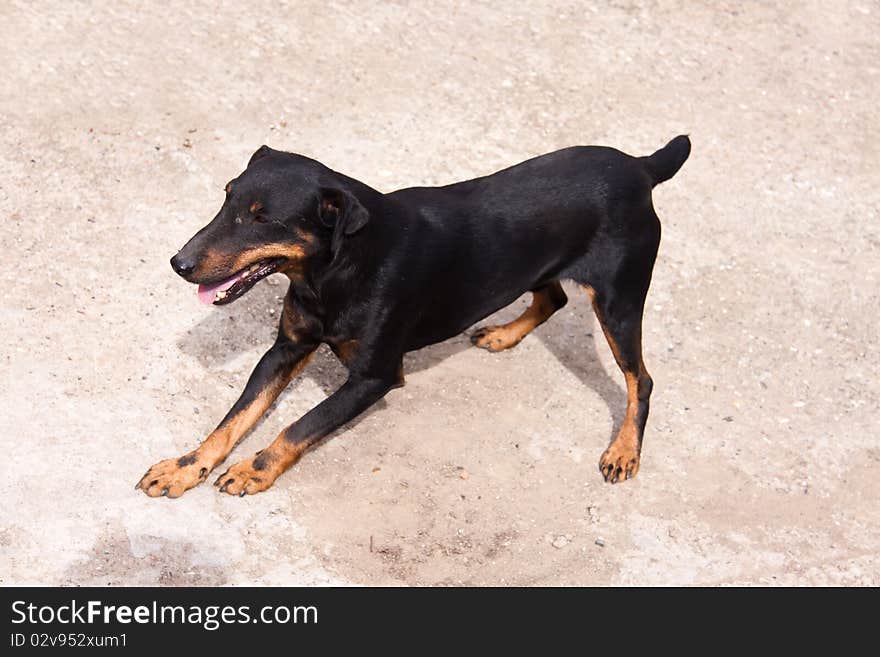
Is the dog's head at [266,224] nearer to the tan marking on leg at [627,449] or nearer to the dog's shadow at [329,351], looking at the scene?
the dog's shadow at [329,351]

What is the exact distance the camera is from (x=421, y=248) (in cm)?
626

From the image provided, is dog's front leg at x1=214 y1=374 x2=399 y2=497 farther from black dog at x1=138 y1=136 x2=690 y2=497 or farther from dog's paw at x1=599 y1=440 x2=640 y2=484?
dog's paw at x1=599 y1=440 x2=640 y2=484

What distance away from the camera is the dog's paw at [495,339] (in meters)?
7.92

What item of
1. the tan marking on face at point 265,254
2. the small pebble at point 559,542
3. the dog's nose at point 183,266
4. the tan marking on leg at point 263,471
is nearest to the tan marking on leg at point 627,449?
the small pebble at point 559,542

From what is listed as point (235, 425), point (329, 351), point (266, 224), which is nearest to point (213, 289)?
point (266, 224)

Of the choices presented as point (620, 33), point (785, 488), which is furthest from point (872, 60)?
point (785, 488)

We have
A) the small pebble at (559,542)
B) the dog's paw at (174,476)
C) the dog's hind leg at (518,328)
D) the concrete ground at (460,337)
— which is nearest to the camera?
the dog's paw at (174,476)

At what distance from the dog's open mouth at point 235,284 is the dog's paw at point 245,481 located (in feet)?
3.67

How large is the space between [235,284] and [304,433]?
103 cm

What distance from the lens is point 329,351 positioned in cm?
775

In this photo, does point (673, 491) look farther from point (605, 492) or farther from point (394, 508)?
point (394, 508)

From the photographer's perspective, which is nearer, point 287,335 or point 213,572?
point 213,572

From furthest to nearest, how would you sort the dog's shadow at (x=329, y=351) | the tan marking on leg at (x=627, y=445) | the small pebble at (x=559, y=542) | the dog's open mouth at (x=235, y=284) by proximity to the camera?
the dog's shadow at (x=329, y=351) < the tan marking on leg at (x=627, y=445) < the small pebble at (x=559, y=542) < the dog's open mouth at (x=235, y=284)

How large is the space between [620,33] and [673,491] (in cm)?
497
